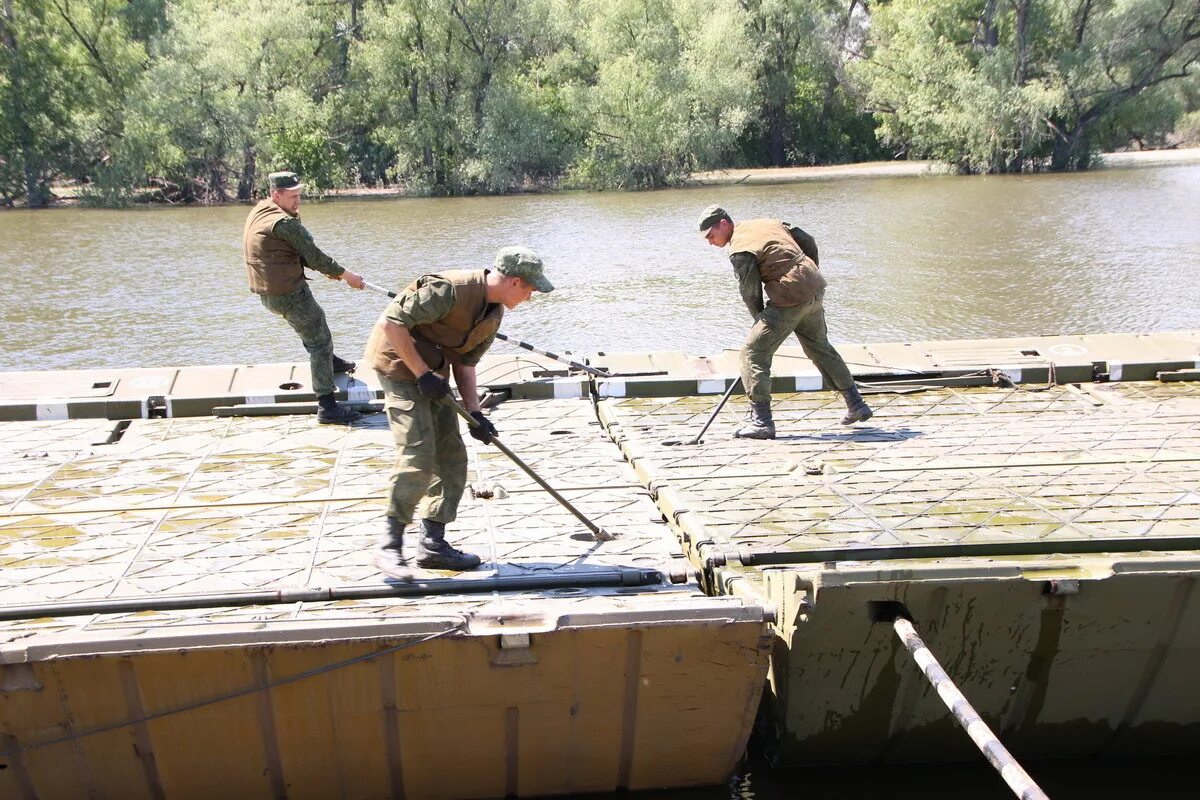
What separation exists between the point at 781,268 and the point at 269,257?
11.3ft

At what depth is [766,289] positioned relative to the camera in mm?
8055

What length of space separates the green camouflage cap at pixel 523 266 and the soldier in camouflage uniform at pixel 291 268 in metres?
3.22

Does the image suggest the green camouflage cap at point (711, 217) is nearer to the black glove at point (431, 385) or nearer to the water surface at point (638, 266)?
the black glove at point (431, 385)

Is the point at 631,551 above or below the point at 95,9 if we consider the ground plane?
below

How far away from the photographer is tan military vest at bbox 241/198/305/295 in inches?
333

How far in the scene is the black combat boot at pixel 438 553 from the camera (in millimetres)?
5785

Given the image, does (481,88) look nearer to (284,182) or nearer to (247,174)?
(247,174)

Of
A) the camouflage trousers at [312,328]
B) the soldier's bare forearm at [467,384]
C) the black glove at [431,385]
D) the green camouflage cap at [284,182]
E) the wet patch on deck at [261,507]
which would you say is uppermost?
the green camouflage cap at [284,182]

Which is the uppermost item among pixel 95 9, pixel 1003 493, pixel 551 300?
pixel 95 9

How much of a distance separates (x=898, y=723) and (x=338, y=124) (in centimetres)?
3112

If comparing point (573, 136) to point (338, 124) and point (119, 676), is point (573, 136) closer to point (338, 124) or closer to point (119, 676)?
point (338, 124)

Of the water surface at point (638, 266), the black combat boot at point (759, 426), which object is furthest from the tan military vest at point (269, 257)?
the water surface at point (638, 266)

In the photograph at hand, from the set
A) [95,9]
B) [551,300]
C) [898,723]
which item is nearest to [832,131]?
[95,9]

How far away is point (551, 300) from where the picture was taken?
17.9 m
